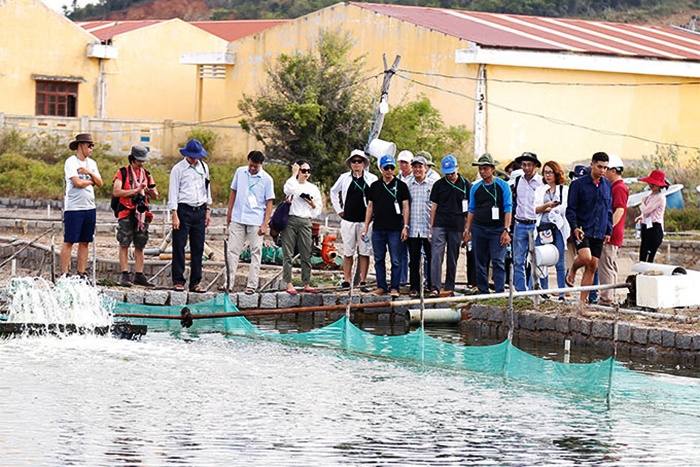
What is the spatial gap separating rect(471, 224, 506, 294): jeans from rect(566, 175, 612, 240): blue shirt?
3.25 feet

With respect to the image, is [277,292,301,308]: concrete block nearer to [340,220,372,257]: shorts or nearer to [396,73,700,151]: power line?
[340,220,372,257]: shorts

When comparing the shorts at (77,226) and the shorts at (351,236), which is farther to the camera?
the shorts at (351,236)

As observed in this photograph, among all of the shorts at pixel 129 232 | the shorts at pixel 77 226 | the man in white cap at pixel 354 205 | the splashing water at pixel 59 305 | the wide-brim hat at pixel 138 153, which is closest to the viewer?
the splashing water at pixel 59 305

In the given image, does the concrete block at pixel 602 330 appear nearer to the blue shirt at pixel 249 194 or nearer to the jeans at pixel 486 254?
the jeans at pixel 486 254

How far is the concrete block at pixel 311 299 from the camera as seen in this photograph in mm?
16531

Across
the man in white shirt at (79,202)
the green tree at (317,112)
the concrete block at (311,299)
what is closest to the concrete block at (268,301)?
the concrete block at (311,299)

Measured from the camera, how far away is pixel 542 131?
36.5 meters

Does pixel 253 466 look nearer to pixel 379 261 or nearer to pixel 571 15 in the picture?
pixel 379 261

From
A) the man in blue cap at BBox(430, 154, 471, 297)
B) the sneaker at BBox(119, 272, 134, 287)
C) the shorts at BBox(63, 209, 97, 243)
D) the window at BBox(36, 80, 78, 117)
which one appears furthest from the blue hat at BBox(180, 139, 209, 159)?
the window at BBox(36, 80, 78, 117)

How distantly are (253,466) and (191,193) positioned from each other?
26.1 ft

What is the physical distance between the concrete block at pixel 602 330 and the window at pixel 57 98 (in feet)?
119

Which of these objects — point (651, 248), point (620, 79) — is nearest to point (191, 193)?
point (651, 248)

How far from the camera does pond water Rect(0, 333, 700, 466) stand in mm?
9164

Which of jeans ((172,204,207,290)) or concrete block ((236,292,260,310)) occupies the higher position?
jeans ((172,204,207,290))
